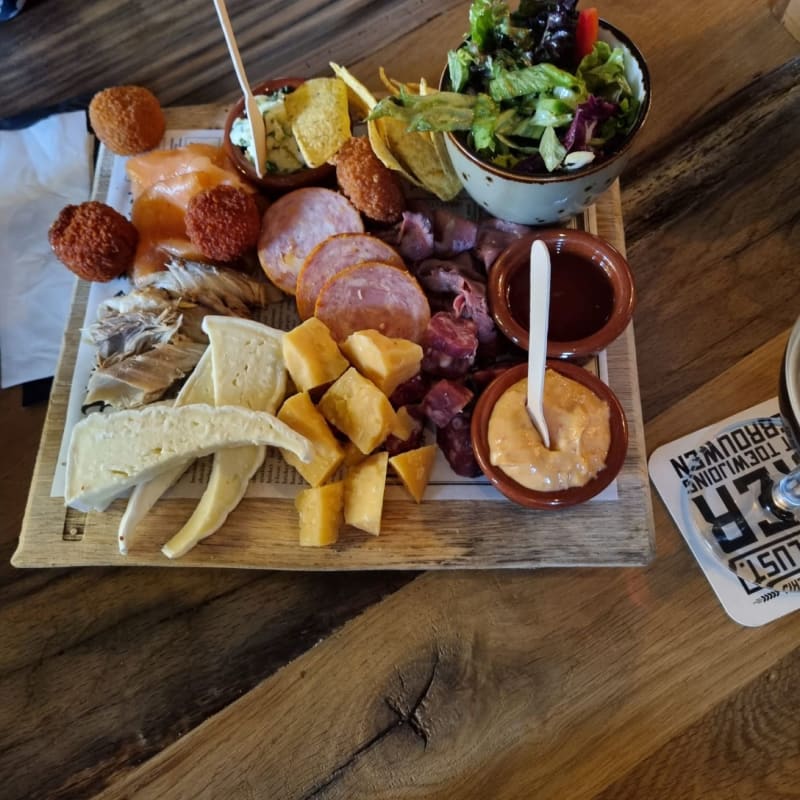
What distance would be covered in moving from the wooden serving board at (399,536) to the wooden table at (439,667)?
49 millimetres

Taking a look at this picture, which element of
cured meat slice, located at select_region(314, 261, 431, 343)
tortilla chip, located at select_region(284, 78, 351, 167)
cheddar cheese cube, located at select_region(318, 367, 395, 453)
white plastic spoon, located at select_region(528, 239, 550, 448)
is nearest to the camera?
white plastic spoon, located at select_region(528, 239, 550, 448)

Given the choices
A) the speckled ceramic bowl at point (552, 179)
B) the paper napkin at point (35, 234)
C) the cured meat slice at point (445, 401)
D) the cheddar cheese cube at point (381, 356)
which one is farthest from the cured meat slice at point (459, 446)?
the paper napkin at point (35, 234)

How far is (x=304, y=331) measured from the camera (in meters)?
1.24

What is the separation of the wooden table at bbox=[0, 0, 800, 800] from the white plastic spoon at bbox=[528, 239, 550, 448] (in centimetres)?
29

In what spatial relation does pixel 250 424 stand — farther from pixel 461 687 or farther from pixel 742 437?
pixel 742 437

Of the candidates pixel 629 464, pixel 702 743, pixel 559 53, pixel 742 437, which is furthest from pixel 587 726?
pixel 559 53

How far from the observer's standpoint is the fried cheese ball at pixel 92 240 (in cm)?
135

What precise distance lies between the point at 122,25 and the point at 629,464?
4.96 ft

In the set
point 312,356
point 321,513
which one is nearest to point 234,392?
point 312,356

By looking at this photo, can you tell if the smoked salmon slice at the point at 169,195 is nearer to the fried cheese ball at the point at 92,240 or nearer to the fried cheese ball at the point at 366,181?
the fried cheese ball at the point at 92,240

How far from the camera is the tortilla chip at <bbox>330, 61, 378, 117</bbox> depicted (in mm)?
1412

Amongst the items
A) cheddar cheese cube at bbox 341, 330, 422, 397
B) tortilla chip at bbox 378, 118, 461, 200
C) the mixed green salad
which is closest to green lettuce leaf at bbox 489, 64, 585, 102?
the mixed green salad

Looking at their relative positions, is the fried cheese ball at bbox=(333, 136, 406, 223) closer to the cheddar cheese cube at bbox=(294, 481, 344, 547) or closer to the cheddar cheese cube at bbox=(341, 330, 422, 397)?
the cheddar cheese cube at bbox=(341, 330, 422, 397)

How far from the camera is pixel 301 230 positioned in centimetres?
140
